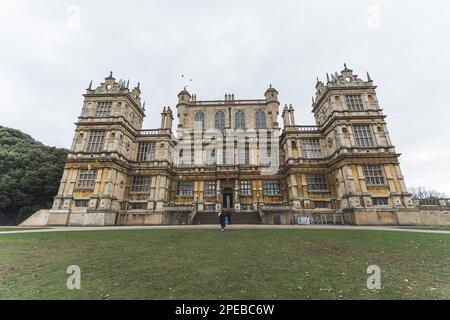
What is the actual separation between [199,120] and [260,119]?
11.9 metres

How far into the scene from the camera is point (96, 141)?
2694 centimetres

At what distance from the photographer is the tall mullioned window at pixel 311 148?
28456 millimetres

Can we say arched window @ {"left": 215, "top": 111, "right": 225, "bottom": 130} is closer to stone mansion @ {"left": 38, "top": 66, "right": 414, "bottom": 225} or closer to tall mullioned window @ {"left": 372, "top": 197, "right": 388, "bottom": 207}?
stone mansion @ {"left": 38, "top": 66, "right": 414, "bottom": 225}

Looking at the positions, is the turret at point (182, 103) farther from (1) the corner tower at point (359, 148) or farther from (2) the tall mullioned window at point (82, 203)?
(1) the corner tower at point (359, 148)

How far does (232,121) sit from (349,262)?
32.8m

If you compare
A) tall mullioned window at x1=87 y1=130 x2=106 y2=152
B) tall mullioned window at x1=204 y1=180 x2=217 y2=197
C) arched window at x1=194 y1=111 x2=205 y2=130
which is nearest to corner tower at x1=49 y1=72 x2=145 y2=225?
tall mullioned window at x1=87 y1=130 x2=106 y2=152

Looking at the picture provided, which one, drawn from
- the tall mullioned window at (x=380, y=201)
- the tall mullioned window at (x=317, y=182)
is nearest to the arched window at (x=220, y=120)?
the tall mullioned window at (x=317, y=182)

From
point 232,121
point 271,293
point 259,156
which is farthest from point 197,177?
point 271,293

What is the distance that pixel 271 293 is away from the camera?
345 centimetres

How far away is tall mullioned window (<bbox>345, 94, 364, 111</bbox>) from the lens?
27250 mm

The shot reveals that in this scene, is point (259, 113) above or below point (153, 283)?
above

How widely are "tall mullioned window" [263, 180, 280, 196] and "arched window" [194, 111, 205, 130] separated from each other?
16236mm

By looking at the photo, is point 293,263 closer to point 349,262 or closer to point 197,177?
point 349,262

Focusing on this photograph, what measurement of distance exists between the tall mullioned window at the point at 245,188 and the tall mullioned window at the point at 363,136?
15722 mm
